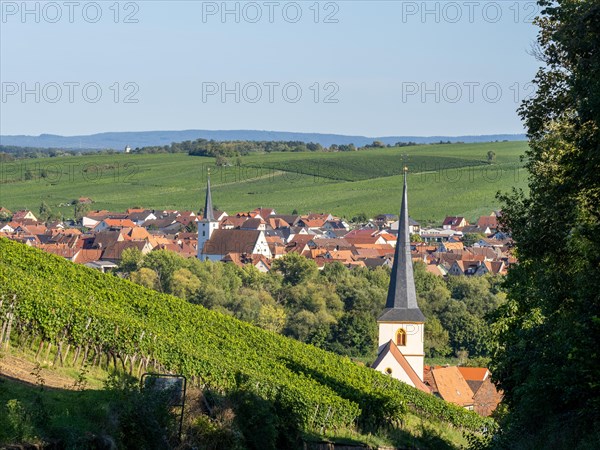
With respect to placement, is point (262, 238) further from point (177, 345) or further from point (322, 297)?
point (177, 345)

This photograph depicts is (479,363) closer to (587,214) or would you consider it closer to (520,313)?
(520,313)

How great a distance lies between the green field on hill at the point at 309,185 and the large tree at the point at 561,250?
462 ft

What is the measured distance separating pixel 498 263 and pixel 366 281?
3403 cm

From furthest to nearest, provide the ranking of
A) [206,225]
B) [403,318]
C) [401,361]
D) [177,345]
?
[206,225], [403,318], [401,361], [177,345]

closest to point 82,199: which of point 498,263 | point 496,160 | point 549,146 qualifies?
point 496,160

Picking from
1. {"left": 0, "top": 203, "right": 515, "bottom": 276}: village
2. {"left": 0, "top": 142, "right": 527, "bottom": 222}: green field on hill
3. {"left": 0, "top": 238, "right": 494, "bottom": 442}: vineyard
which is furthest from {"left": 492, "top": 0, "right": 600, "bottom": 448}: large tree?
{"left": 0, "top": 142, "right": 527, "bottom": 222}: green field on hill

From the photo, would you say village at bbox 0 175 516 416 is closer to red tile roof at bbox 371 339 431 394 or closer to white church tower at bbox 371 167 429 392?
white church tower at bbox 371 167 429 392

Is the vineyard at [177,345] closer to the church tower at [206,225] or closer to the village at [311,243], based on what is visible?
the village at [311,243]

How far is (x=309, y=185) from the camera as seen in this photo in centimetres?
19112

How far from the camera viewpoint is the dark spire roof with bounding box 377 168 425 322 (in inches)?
2243

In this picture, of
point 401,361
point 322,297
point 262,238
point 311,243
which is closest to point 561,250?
point 401,361

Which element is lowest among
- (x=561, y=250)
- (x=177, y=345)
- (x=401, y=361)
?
(x=401, y=361)

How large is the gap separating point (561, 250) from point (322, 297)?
68.2m

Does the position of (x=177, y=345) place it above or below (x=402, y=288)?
above
